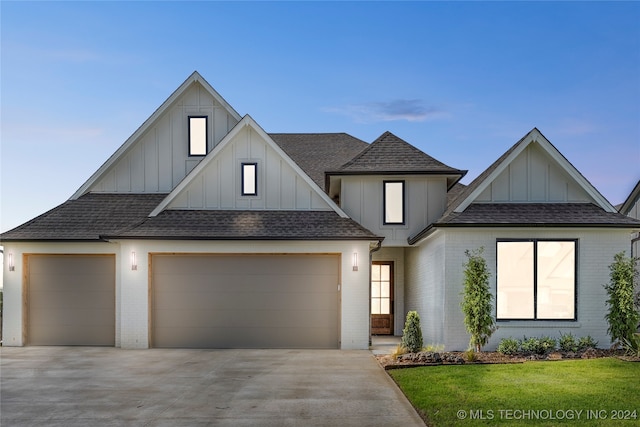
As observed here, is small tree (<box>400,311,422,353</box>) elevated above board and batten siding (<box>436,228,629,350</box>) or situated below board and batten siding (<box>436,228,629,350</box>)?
below

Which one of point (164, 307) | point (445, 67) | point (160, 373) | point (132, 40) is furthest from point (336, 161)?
point (160, 373)

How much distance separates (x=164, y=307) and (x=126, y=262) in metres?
1.65

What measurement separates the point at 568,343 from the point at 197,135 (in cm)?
1285

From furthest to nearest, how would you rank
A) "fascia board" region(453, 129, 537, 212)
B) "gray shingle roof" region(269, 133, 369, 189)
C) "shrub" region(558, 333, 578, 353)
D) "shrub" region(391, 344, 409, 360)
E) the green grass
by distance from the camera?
"gray shingle roof" region(269, 133, 369, 189)
"fascia board" region(453, 129, 537, 212)
"shrub" region(558, 333, 578, 353)
"shrub" region(391, 344, 409, 360)
the green grass

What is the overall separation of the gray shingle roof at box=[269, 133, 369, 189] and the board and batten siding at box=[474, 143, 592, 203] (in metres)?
8.84

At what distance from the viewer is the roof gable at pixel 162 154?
742 inches

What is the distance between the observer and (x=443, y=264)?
47.8ft

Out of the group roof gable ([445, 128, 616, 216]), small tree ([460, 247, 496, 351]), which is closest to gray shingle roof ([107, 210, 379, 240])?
small tree ([460, 247, 496, 351])

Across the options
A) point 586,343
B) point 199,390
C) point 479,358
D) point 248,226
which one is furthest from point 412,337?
point 199,390

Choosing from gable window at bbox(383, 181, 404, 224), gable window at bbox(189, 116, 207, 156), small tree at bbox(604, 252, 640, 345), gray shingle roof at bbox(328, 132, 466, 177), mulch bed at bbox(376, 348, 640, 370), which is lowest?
mulch bed at bbox(376, 348, 640, 370)

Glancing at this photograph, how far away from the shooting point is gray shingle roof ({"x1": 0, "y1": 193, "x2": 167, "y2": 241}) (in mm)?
16469

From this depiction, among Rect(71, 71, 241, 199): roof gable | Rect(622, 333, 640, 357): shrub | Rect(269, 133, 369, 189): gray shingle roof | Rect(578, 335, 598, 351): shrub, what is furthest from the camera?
Rect(269, 133, 369, 189): gray shingle roof

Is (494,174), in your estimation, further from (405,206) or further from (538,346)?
(538,346)

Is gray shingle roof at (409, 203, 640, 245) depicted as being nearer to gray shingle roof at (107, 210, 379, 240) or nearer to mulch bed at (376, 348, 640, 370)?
gray shingle roof at (107, 210, 379, 240)
